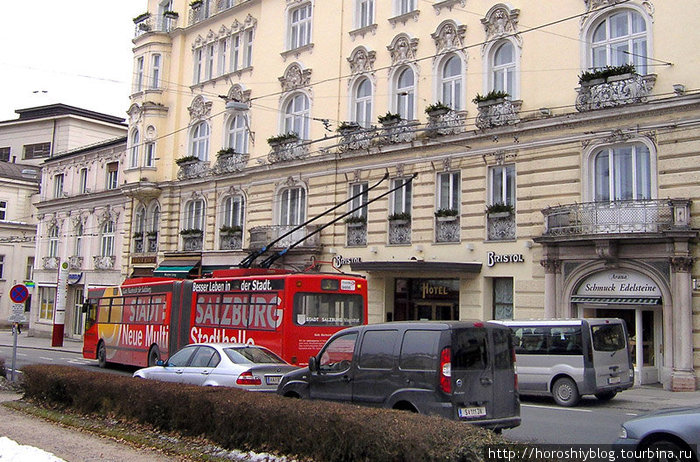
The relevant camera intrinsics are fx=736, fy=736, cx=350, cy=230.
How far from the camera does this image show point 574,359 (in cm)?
1842

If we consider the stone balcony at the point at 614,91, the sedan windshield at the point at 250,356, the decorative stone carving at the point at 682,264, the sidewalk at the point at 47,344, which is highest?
the stone balcony at the point at 614,91

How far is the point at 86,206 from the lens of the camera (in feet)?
161

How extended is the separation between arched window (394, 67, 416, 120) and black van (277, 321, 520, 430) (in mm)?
18557

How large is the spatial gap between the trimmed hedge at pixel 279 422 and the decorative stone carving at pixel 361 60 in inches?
803

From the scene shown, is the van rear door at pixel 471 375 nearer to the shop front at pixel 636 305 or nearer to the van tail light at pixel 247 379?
the van tail light at pixel 247 379

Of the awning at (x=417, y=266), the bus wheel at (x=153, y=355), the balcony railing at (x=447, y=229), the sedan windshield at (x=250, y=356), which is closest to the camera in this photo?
the sedan windshield at (x=250, y=356)

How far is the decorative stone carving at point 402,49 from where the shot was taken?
1161 inches

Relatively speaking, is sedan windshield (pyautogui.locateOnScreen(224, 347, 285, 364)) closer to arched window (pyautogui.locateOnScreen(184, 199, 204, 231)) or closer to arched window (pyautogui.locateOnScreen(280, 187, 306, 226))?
arched window (pyautogui.locateOnScreen(280, 187, 306, 226))

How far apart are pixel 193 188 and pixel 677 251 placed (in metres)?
26.3

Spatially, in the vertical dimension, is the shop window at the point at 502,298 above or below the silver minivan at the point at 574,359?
above

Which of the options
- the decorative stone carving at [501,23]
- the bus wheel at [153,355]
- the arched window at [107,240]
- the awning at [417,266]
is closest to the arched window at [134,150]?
the arched window at [107,240]

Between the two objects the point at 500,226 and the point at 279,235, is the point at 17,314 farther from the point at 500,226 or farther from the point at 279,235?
the point at 500,226

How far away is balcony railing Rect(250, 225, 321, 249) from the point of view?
32281mm

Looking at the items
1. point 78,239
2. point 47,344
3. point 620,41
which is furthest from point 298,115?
point 78,239
